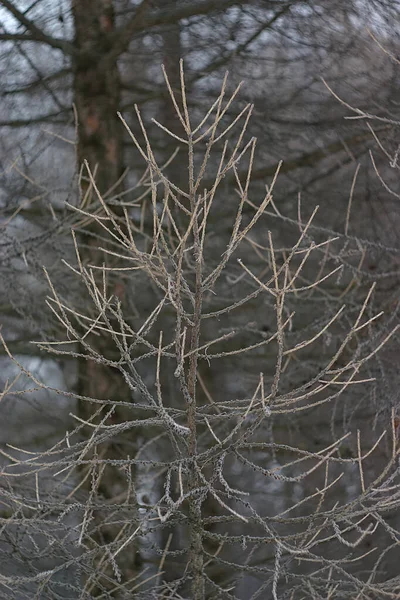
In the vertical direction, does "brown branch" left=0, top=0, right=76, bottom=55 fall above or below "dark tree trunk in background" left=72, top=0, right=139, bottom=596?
above

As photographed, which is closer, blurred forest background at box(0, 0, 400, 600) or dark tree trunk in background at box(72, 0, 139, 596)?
blurred forest background at box(0, 0, 400, 600)

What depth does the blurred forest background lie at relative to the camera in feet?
21.1

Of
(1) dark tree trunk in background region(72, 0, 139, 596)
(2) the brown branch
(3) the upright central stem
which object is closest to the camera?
(3) the upright central stem

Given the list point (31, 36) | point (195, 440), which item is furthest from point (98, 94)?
point (195, 440)

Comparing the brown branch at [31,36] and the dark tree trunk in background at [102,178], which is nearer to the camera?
the brown branch at [31,36]

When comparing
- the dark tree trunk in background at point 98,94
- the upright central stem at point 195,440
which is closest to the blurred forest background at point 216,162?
the dark tree trunk in background at point 98,94

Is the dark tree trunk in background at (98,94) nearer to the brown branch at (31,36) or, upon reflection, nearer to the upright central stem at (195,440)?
the brown branch at (31,36)

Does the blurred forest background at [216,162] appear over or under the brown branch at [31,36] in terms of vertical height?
under

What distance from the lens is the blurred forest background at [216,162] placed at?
642cm

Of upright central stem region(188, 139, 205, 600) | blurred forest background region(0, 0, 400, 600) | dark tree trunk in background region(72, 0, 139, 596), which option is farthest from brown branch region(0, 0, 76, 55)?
upright central stem region(188, 139, 205, 600)

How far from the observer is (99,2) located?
22.6 ft

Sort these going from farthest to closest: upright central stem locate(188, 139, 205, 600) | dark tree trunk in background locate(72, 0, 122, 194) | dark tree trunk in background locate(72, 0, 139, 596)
→ dark tree trunk in background locate(72, 0, 139, 596), dark tree trunk in background locate(72, 0, 122, 194), upright central stem locate(188, 139, 205, 600)

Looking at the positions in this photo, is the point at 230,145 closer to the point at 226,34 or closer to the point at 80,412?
the point at 226,34

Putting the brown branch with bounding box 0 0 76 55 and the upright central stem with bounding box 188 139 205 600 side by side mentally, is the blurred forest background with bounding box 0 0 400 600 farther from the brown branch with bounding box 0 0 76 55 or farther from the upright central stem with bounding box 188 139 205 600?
the upright central stem with bounding box 188 139 205 600
